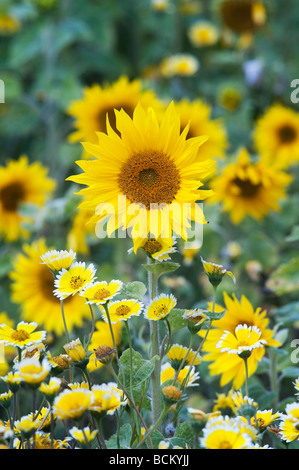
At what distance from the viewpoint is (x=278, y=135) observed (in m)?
1.63

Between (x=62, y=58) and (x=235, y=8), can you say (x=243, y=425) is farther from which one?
(x=62, y=58)

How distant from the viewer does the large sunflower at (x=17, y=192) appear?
1.41 m

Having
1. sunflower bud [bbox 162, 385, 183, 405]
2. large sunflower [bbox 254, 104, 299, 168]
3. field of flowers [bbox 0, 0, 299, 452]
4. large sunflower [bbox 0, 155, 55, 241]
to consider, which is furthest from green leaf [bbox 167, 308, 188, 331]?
large sunflower [bbox 254, 104, 299, 168]

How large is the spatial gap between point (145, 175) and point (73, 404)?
275 millimetres

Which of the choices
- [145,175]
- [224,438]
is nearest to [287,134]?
[145,175]

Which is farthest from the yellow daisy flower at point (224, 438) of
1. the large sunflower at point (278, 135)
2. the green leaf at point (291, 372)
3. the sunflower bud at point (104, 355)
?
the large sunflower at point (278, 135)

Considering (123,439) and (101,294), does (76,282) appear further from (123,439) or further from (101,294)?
(123,439)

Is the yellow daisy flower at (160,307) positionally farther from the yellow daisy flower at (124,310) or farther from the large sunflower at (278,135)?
the large sunflower at (278,135)

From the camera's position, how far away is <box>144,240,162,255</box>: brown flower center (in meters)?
0.59

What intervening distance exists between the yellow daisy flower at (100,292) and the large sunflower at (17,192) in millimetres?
832

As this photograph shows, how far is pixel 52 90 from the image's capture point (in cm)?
173

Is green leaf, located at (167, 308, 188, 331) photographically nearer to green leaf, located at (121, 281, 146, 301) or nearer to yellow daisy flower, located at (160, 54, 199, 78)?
green leaf, located at (121, 281, 146, 301)

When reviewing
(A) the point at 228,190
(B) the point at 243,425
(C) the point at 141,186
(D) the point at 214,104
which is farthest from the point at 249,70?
(B) the point at 243,425
